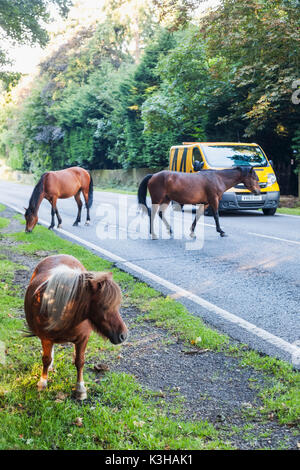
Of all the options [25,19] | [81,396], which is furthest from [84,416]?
[25,19]

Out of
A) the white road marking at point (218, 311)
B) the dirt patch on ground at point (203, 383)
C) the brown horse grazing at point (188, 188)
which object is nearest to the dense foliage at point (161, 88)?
the brown horse grazing at point (188, 188)

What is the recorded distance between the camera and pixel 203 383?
3643mm

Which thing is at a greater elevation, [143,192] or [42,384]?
[143,192]

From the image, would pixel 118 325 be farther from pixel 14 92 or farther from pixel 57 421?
pixel 14 92

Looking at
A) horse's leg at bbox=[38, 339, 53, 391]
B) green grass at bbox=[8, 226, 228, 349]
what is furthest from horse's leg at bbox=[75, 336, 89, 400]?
green grass at bbox=[8, 226, 228, 349]

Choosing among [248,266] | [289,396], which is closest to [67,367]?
[289,396]

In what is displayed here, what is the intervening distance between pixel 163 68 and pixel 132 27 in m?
24.1

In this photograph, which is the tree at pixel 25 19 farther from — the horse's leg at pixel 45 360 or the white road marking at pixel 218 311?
the horse's leg at pixel 45 360

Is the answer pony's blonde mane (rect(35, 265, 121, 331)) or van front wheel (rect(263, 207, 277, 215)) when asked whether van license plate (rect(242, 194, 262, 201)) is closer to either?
van front wheel (rect(263, 207, 277, 215))

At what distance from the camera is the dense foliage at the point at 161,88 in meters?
17.4

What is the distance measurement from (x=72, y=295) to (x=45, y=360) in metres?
0.79

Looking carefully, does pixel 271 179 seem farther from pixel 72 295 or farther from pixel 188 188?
pixel 72 295

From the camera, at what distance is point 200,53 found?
22.3m

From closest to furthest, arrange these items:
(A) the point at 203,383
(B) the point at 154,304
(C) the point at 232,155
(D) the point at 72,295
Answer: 1. (D) the point at 72,295
2. (A) the point at 203,383
3. (B) the point at 154,304
4. (C) the point at 232,155
